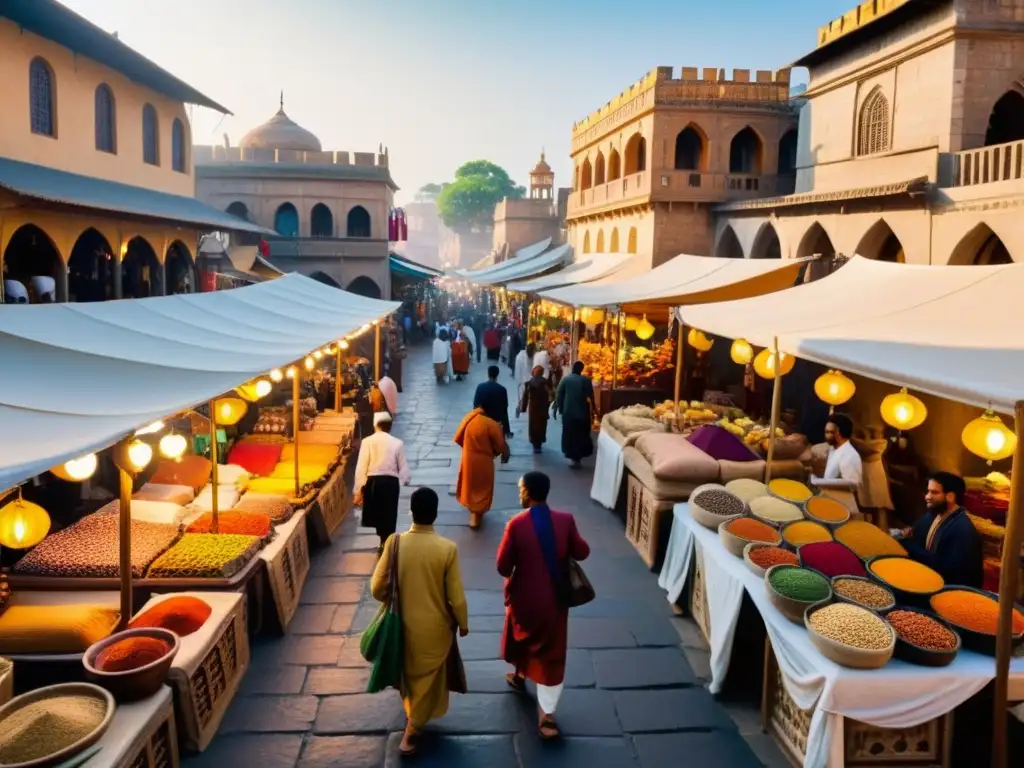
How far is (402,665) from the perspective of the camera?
480 centimetres

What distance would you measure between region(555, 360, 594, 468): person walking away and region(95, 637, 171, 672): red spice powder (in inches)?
298

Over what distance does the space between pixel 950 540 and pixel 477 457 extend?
189 inches

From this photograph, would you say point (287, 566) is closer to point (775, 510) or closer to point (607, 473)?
point (775, 510)

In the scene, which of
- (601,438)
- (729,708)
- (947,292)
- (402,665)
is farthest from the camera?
(601,438)

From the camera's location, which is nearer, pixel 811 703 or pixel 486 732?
pixel 811 703

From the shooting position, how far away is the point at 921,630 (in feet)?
14.9

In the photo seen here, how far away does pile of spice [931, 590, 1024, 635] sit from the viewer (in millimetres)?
4555

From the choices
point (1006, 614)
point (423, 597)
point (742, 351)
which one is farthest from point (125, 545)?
point (742, 351)

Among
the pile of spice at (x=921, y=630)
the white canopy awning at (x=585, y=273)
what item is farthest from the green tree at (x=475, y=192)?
the pile of spice at (x=921, y=630)

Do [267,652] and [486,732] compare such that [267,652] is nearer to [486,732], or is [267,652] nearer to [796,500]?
[486,732]

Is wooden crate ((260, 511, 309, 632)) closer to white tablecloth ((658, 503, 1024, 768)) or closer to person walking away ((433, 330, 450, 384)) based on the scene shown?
white tablecloth ((658, 503, 1024, 768))

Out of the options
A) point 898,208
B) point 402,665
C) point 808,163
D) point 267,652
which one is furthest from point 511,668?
point 808,163

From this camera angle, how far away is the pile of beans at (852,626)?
436cm

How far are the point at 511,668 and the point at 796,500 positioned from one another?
8.76ft
